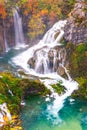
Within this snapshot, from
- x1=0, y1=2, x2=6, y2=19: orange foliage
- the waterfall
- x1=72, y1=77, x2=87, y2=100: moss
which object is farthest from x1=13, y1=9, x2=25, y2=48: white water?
x1=72, y1=77, x2=87, y2=100: moss

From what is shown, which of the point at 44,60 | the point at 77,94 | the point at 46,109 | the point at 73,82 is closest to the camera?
the point at 46,109

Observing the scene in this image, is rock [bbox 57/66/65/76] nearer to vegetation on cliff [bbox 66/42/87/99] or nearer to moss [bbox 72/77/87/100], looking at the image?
vegetation on cliff [bbox 66/42/87/99]

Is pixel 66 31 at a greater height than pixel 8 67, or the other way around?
pixel 66 31

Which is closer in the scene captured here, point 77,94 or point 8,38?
point 77,94

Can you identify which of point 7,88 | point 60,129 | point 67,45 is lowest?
point 60,129

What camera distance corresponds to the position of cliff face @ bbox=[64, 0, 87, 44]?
27938mm

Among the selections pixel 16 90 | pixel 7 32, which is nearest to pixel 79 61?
pixel 16 90

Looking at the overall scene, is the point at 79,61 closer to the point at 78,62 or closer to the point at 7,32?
the point at 78,62

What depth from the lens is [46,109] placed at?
21984 mm

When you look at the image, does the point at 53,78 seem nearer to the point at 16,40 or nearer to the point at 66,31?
the point at 66,31

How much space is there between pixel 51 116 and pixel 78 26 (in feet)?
33.8

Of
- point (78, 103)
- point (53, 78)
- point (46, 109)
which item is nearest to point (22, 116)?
point (46, 109)

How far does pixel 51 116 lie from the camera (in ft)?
69.4

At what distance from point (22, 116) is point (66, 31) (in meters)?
11.5
